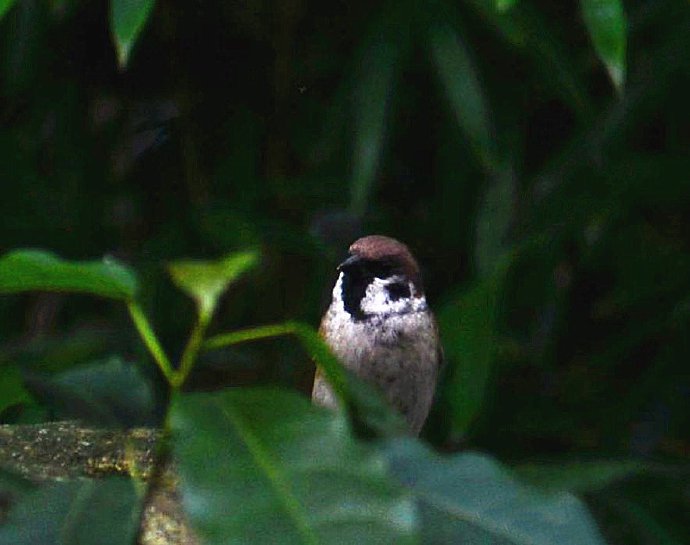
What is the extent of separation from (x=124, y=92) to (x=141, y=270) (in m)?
0.54

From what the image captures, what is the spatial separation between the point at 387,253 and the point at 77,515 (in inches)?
72.6

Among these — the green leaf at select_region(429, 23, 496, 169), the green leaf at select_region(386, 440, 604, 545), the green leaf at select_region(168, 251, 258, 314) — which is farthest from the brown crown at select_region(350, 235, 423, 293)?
the green leaf at select_region(168, 251, 258, 314)

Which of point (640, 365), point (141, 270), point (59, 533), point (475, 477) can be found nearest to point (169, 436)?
point (59, 533)

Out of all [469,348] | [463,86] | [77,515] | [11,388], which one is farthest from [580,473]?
[77,515]

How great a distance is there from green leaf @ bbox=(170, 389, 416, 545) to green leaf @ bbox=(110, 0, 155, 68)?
1185mm

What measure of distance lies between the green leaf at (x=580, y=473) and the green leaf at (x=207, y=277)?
A: 5.52 ft

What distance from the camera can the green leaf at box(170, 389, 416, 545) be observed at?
888mm

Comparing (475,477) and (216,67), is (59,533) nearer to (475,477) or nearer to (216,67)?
(475,477)

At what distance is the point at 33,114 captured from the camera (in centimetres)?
346

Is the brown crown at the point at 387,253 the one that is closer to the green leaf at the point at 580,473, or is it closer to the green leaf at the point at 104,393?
the green leaf at the point at 580,473

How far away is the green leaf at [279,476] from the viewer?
2.91 ft

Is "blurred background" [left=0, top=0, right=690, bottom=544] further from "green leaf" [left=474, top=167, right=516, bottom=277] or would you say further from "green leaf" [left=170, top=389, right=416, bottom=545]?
"green leaf" [left=170, top=389, right=416, bottom=545]

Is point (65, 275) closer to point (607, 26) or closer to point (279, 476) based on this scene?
point (279, 476)

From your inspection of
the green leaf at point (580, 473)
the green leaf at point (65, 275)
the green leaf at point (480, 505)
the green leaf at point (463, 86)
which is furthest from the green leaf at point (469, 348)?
the green leaf at point (65, 275)
